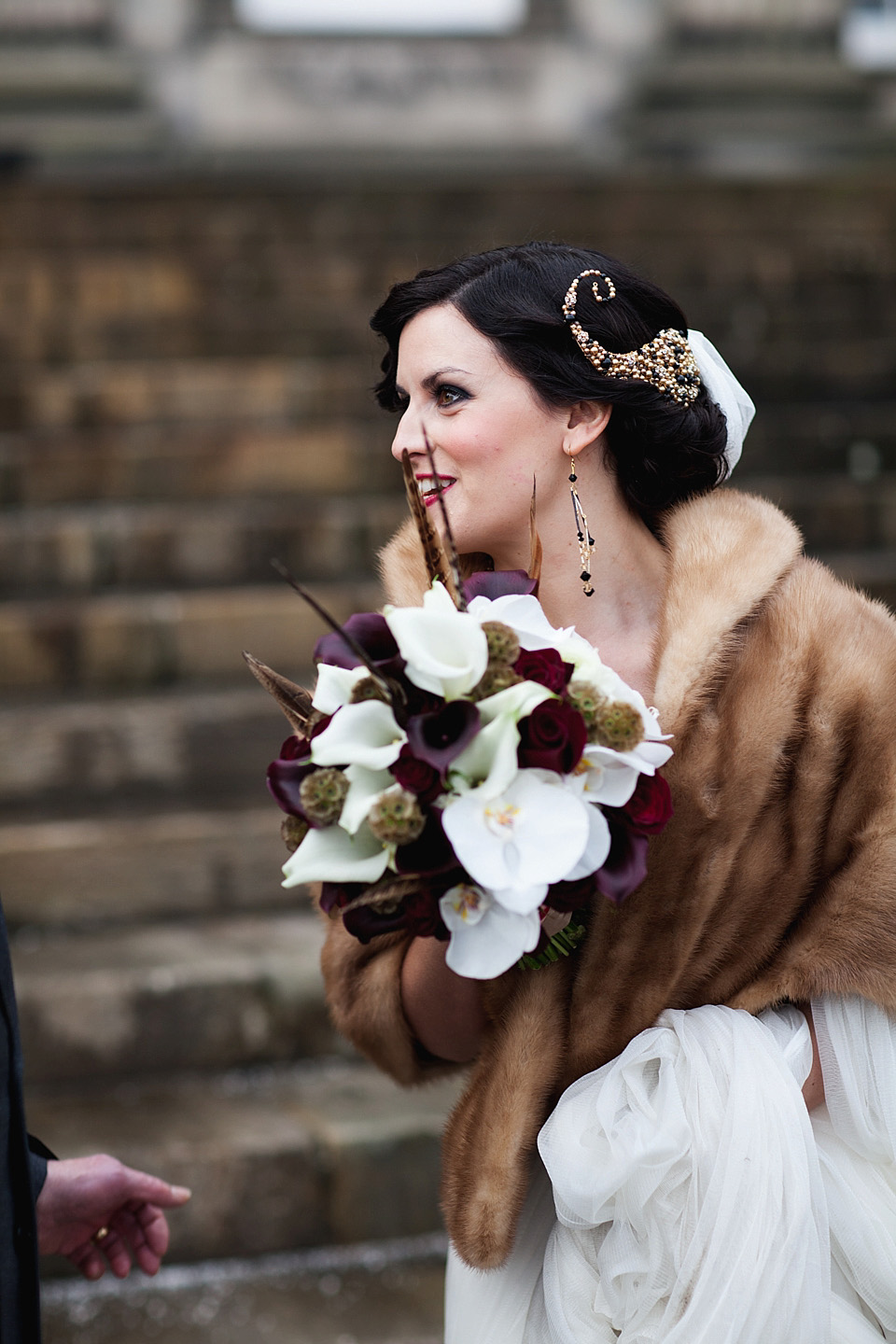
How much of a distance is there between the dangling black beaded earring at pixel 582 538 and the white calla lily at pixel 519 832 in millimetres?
526

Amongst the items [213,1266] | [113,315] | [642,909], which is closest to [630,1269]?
[642,909]

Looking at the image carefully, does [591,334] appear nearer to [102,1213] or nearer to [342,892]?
[342,892]

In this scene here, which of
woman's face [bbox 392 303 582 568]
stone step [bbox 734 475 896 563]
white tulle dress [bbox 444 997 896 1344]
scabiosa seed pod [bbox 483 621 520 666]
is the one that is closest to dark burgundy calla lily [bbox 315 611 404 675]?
scabiosa seed pod [bbox 483 621 520 666]

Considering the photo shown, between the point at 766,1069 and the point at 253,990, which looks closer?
the point at 766,1069

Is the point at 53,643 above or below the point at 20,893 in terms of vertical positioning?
above

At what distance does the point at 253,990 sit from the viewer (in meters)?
3.06

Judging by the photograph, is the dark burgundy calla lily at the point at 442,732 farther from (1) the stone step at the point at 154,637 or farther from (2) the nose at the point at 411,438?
(1) the stone step at the point at 154,637

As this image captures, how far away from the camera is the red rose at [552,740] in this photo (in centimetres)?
129

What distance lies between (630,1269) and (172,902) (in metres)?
2.14

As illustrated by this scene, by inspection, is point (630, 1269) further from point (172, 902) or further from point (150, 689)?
point (150, 689)

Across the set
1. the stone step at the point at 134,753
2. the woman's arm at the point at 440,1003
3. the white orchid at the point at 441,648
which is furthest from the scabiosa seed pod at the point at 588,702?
the stone step at the point at 134,753

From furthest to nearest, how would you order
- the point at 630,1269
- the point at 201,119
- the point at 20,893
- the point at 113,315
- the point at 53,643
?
the point at 201,119
the point at 113,315
the point at 53,643
the point at 20,893
the point at 630,1269

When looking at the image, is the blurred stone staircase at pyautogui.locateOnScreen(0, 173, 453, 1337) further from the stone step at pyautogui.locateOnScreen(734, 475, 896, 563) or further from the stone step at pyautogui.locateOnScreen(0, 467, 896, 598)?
the stone step at pyautogui.locateOnScreen(734, 475, 896, 563)

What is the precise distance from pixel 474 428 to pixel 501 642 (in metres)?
0.45
